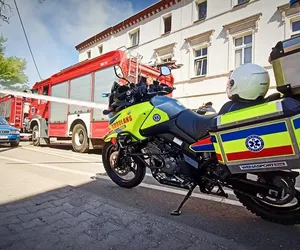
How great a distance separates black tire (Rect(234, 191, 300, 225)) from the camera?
223 cm

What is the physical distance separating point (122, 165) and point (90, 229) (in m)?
1.48

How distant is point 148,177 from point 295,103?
3.21 m

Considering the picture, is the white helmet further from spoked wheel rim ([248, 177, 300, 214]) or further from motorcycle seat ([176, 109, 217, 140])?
spoked wheel rim ([248, 177, 300, 214])

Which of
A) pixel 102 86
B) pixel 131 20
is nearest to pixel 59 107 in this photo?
pixel 102 86

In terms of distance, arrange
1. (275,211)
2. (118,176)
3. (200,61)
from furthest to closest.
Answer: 1. (200,61)
2. (118,176)
3. (275,211)

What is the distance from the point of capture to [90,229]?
7.20ft

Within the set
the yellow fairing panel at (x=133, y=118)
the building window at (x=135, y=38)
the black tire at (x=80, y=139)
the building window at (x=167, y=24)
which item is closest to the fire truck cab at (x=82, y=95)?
the black tire at (x=80, y=139)

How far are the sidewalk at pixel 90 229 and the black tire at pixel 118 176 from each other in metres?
0.70

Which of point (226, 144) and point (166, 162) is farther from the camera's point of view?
point (166, 162)

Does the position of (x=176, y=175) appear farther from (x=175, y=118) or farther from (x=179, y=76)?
(x=179, y=76)

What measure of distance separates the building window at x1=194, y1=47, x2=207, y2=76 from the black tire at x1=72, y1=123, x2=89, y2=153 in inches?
352

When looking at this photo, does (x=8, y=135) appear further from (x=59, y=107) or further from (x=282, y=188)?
(x=282, y=188)

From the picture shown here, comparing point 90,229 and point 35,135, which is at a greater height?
point 35,135

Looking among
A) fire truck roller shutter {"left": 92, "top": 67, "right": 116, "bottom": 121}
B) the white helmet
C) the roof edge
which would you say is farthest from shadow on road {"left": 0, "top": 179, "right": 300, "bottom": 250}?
the roof edge
